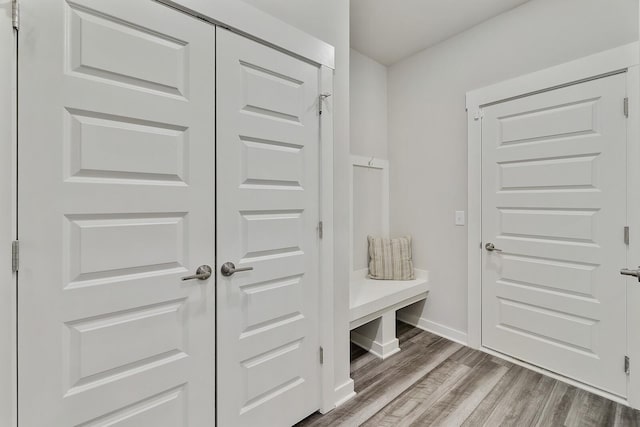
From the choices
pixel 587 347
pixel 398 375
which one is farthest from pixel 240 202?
pixel 587 347

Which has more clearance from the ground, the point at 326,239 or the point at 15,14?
the point at 15,14

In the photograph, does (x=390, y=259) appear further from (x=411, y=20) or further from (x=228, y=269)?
(x=411, y=20)

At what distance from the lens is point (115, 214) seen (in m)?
1.09

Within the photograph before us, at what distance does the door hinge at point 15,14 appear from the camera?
922mm

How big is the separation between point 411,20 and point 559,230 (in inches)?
79.4

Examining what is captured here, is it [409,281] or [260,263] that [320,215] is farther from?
[409,281]

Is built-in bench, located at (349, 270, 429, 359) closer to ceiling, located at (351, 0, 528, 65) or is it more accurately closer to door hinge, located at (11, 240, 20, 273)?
door hinge, located at (11, 240, 20, 273)

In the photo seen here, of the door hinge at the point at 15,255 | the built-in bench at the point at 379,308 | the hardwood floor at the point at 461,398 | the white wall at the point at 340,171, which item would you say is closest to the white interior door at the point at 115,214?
the door hinge at the point at 15,255

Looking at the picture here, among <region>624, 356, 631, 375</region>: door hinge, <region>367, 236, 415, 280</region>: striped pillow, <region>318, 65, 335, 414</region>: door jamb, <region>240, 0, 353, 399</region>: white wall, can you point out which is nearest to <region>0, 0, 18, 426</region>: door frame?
<region>318, 65, 335, 414</region>: door jamb

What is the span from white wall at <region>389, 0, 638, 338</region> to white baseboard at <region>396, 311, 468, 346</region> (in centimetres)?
3

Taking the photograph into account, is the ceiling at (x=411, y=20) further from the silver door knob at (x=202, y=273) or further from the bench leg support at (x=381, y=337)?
the bench leg support at (x=381, y=337)

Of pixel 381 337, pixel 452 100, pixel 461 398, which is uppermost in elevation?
pixel 452 100

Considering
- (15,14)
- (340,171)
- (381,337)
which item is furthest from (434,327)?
(15,14)

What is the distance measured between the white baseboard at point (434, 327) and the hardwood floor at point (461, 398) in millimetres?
214
